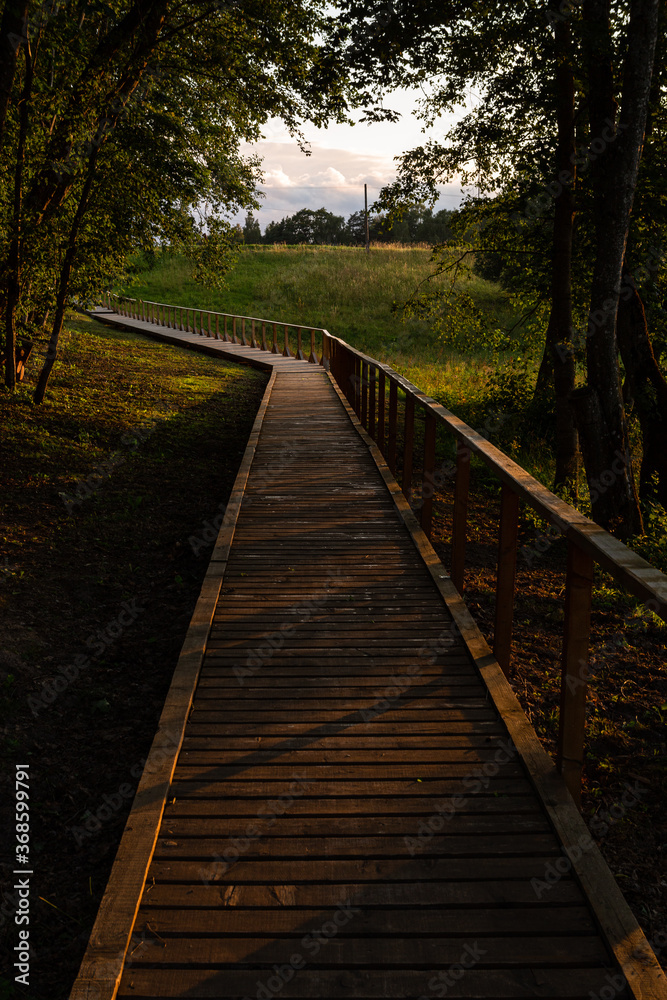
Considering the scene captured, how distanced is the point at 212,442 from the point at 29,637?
6238 mm

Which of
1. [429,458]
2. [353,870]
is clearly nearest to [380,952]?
[353,870]

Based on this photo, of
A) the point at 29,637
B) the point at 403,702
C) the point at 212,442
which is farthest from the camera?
the point at 212,442

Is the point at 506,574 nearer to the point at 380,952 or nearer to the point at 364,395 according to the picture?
the point at 380,952

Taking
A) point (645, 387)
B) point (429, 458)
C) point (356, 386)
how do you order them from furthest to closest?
point (356, 386), point (645, 387), point (429, 458)

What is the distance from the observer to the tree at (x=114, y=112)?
28.3 feet

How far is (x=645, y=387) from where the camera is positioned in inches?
368

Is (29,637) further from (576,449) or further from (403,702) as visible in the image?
(576,449)

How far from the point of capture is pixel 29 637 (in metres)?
4.75

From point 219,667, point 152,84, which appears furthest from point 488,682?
point 152,84

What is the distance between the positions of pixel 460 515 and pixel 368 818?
2.52m

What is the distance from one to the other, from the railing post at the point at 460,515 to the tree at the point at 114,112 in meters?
6.15

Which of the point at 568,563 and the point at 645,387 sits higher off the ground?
the point at 645,387

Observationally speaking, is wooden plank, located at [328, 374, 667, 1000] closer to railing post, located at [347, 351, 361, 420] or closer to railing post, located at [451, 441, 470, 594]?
railing post, located at [451, 441, 470, 594]

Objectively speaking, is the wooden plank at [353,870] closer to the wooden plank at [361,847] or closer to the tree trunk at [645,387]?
the wooden plank at [361,847]
